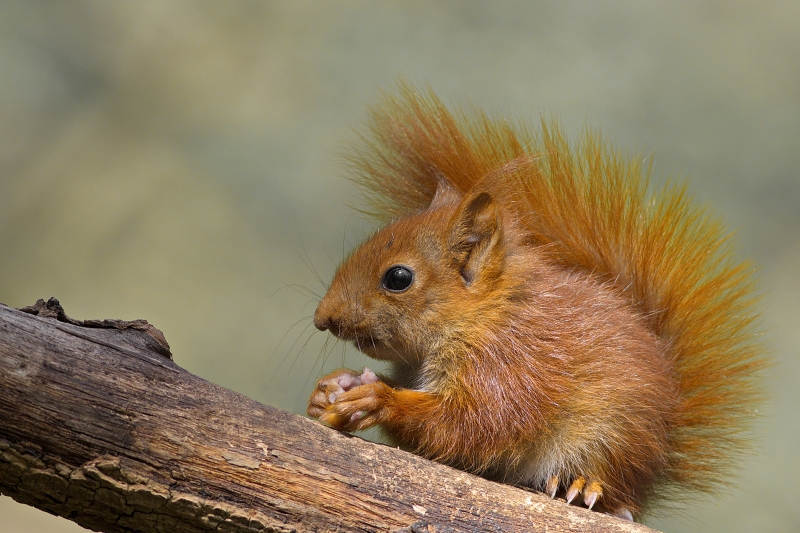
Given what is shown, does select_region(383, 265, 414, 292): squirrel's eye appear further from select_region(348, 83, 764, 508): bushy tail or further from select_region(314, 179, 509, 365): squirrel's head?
select_region(348, 83, 764, 508): bushy tail

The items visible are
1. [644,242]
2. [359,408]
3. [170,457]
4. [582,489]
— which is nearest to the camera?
[170,457]

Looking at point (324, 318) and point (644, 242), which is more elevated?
point (644, 242)

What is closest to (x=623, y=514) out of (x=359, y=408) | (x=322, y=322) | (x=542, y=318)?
(x=542, y=318)

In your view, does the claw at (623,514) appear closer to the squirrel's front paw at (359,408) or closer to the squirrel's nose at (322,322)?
the squirrel's front paw at (359,408)

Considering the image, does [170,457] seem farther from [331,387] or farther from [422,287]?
[422,287]

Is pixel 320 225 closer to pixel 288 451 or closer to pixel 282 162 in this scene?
pixel 282 162

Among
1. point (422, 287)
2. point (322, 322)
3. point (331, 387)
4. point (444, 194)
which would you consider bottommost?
point (331, 387)

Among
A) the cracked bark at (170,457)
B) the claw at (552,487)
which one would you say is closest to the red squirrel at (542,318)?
the claw at (552,487)

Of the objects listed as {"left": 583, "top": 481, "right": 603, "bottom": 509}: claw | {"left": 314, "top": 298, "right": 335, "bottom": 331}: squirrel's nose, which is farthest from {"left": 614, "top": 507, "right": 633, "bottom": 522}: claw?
{"left": 314, "top": 298, "right": 335, "bottom": 331}: squirrel's nose
